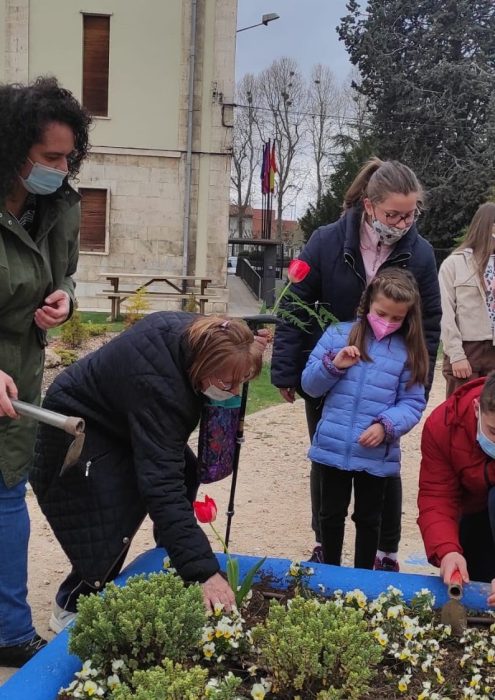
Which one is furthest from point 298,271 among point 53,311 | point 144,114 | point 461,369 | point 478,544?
point 144,114

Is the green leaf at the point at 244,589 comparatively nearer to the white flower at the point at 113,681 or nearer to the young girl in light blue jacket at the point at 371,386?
the white flower at the point at 113,681

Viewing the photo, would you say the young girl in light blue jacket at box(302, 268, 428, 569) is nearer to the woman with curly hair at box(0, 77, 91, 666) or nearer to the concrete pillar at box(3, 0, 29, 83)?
the woman with curly hair at box(0, 77, 91, 666)

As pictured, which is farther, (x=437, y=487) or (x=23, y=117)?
(x=437, y=487)

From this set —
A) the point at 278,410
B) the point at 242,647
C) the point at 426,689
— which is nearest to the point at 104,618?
the point at 242,647

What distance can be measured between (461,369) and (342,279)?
1598 mm

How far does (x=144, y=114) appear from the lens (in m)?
15.8

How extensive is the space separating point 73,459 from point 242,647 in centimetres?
63

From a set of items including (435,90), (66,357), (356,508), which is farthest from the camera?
(435,90)

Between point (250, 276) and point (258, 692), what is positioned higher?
point (258, 692)

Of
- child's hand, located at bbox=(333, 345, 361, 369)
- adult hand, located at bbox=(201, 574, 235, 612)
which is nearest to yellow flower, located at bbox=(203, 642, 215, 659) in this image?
adult hand, located at bbox=(201, 574, 235, 612)

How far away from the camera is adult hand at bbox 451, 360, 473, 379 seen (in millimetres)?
4303

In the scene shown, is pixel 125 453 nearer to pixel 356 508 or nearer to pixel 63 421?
pixel 63 421

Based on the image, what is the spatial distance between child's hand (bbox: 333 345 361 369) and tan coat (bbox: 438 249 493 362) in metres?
1.71

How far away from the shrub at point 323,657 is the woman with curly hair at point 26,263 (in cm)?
102
